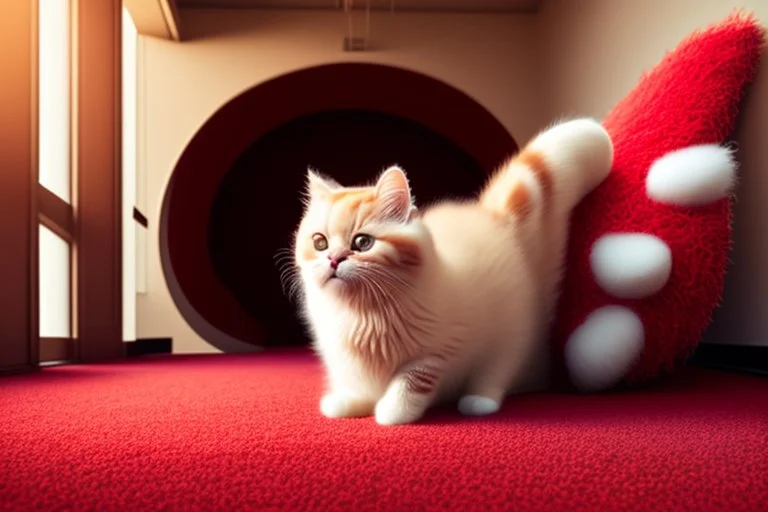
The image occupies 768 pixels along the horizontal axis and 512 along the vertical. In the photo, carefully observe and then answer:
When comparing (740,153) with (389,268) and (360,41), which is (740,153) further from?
(360,41)

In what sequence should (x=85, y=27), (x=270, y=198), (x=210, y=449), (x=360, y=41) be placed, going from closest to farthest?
(x=210, y=449) → (x=85, y=27) → (x=360, y=41) → (x=270, y=198)

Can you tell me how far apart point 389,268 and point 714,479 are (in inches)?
19.2

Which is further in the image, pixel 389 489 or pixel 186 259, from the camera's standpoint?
pixel 186 259

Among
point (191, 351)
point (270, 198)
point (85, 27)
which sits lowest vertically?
point (191, 351)

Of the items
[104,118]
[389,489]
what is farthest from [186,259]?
[389,489]

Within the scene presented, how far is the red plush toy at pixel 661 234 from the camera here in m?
1.26

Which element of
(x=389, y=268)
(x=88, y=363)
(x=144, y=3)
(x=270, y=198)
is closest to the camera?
(x=389, y=268)

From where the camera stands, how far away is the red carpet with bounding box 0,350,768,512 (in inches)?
26.8

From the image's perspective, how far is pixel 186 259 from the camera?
3066mm

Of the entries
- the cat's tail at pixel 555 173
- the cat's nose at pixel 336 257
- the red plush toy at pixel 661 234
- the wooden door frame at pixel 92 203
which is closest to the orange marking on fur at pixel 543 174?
the cat's tail at pixel 555 173

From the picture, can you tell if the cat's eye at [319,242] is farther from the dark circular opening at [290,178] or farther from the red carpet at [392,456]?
the dark circular opening at [290,178]

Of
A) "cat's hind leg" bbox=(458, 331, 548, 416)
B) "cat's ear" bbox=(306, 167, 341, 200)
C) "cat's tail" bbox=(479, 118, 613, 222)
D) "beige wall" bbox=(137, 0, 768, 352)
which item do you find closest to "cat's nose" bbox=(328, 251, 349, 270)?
"cat's ear" bbox=(306, 167, 341, 200)

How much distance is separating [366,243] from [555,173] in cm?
48

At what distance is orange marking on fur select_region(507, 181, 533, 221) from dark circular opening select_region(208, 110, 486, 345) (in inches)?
101
